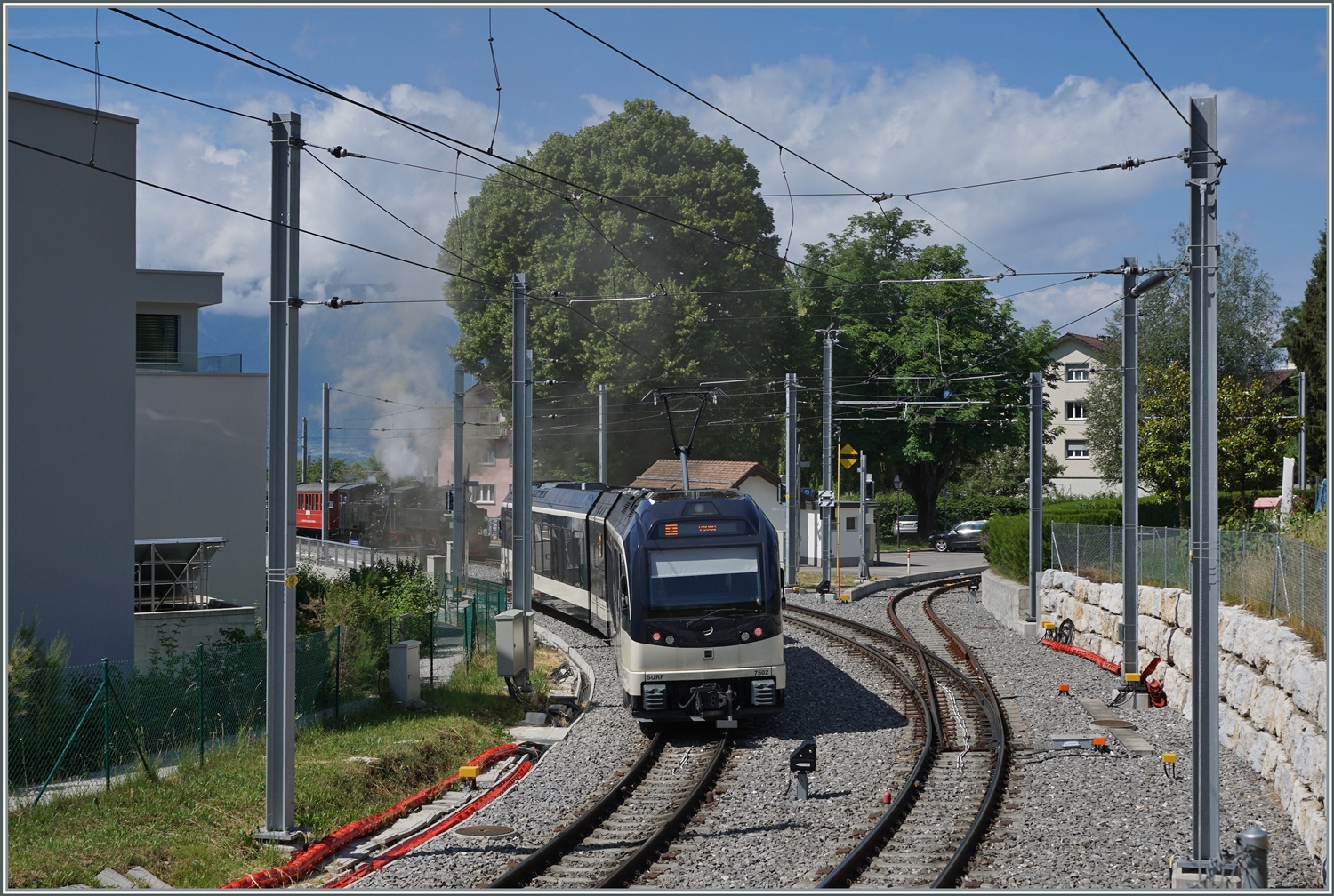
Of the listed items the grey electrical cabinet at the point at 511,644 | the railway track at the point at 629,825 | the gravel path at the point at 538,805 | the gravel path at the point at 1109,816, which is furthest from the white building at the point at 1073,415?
the railway track at the point at 629,825

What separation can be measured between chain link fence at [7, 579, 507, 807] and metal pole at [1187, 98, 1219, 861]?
31.2 feet

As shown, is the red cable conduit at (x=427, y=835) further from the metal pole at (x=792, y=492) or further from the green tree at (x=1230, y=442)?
the green tree at (x=1230, y=442)

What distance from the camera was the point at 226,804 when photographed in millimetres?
10773

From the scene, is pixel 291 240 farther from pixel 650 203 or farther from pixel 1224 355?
pixel 1224 355

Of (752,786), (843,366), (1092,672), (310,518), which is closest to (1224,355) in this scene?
(843,366)

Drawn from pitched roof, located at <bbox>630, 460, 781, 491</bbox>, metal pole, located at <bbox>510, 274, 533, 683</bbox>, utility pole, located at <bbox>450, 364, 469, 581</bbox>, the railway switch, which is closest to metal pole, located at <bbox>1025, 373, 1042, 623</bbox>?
metal pole, located at <bbox>510, 274, 533, 683</bbox>

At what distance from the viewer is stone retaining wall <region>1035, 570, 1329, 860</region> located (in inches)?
401

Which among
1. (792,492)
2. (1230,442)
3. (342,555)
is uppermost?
(1230,442)

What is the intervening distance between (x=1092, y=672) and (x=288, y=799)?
1415cm

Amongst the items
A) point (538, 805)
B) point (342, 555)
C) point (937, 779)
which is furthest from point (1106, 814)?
point (342, 555)

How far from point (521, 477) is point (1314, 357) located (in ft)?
103

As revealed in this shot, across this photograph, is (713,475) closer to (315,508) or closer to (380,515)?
(380,515)

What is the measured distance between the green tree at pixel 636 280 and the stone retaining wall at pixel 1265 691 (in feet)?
90.0

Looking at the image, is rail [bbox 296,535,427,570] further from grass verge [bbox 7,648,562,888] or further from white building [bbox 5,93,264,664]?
grass verge [bbox 7,648,562,888]
